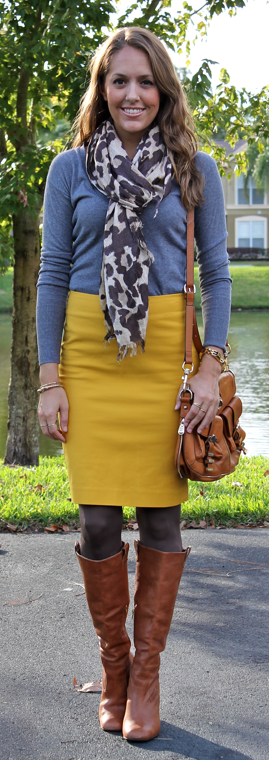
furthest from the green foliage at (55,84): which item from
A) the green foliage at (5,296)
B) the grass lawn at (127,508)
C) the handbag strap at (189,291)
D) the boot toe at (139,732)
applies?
the green foliage at (5,296)

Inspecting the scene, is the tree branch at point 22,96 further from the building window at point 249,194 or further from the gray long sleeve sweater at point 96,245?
the building window at point 249,194

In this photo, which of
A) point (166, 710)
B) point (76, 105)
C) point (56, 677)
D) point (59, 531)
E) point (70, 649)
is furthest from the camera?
point (76, 105)

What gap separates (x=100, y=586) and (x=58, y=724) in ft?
1.47

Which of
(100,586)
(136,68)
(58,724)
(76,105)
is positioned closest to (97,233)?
(136,68)

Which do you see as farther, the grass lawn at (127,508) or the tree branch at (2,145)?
the tree branch at (2,145)

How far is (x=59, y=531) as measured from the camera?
4.63 m

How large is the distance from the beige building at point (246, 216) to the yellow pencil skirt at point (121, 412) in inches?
1986

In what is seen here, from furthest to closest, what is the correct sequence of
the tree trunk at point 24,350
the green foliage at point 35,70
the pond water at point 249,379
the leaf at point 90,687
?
the pond water at point 249,379 < the tree trunk at point 24,350 < the green foliage at point 35,70 < the leaf at point 90,687

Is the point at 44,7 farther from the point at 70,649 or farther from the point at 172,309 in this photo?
the point at 70,649

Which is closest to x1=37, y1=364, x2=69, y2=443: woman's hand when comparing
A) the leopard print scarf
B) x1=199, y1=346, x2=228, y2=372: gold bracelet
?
the leopard print scarf

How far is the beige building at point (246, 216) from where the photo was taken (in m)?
51.8

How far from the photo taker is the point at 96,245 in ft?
7.97

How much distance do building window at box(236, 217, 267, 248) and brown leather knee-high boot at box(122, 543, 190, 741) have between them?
50612mm

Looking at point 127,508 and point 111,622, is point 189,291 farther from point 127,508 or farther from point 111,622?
point 127,508
